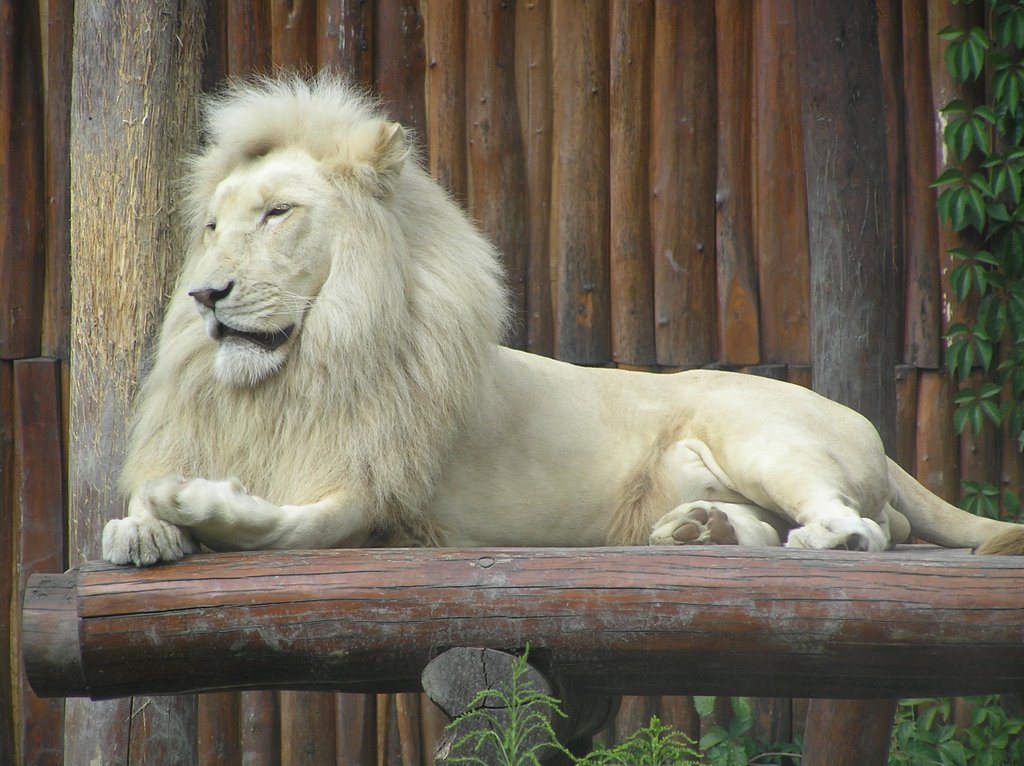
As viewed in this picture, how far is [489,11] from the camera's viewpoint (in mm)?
4871

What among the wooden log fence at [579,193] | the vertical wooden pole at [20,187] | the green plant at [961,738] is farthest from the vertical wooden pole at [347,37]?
the green plant at [961,738]

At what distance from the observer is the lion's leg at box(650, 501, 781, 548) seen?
3.16 m

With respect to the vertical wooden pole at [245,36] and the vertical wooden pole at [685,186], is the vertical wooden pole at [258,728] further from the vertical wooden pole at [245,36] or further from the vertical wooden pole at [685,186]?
the vertical wooden pole at [245,36]

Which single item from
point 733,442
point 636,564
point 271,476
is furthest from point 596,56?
point 636,564

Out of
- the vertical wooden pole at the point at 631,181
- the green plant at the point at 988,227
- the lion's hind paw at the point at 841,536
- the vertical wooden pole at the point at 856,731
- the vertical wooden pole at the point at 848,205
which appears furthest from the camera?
the vertical wooden pole at the point at 631,181

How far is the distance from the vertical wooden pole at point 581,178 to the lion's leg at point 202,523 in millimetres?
2134

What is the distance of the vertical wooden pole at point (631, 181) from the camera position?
4.82 meters

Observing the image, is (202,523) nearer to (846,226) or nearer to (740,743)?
(846,226)

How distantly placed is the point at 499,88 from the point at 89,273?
6.31ft

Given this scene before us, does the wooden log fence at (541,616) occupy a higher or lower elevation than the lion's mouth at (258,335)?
lower

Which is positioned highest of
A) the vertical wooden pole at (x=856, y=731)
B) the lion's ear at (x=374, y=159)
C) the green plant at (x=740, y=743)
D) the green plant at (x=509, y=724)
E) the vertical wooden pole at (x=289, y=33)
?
the vertical wooden pole at (x=289, y=33)

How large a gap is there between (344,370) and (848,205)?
1.95 m

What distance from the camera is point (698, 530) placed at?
3.17 meters

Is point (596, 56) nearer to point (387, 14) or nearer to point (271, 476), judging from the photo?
point (387, 14)
